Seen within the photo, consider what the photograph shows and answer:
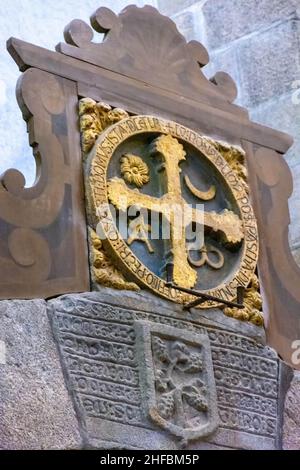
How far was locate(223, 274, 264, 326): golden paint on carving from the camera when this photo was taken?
18.8 ft

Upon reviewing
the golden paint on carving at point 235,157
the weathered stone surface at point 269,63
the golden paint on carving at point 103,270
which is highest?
the weathered stone surface at point 269,63

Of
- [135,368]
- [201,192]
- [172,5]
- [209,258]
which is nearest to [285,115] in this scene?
[172,5]

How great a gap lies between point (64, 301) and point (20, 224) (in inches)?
9.0

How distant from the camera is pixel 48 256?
540 centimetres

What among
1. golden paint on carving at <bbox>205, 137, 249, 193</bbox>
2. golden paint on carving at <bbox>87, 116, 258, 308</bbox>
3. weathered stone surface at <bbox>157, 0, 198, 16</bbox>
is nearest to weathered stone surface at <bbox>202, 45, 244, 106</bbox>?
weathered stone surface at <bbox>157, 0, 198, 16</bbox>

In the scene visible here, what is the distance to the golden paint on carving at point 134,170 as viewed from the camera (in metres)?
5.68

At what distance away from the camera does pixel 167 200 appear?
5730 mm

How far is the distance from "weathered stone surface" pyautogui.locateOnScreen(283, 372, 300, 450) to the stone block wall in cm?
102

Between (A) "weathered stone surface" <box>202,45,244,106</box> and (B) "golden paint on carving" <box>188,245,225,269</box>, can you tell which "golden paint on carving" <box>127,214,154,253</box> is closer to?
(B) "golden paint on carving" <box>188,245,225,269</box>

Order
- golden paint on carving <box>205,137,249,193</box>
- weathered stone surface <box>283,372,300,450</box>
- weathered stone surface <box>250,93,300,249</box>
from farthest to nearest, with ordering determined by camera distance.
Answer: weathered stone surface <box>250,93,300,249</box>
golden paint on carving <box>205,137,249,193</box>
weathered stone surface <box>283,372,300,450</box>

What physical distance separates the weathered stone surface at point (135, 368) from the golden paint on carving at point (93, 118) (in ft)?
1.45

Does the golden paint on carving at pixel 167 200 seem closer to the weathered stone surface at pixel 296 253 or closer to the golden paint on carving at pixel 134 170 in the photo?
the golden paint on carving at pixel 134 170

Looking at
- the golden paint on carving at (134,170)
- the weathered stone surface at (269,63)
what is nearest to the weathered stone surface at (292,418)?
the golden paint on carving at (134,170)

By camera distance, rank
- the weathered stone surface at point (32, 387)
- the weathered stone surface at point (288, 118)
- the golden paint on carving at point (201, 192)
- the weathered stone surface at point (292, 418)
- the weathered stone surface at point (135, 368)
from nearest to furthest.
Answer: the weathered stone surface at point (32, 387)
the weathered stone surface at point (135, 368)
the weathered stone surface at point (292, 418)
the golden paint on carving at point (201, 192)
the weathered stone surface at point (288, 118)
